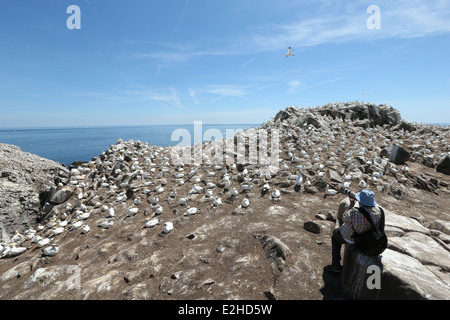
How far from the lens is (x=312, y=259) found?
6.81 metres

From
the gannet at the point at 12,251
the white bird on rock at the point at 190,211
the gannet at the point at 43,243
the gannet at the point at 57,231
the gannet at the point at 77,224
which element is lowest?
the gannet at the point at 12,251

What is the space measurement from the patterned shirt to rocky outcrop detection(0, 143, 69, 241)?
1907 centimetres

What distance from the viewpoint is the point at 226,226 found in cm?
948

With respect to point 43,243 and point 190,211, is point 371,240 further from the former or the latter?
point 43,243

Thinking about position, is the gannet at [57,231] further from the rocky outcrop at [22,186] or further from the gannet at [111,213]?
the rocky outcrop at [22,186]

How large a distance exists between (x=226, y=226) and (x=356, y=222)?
568cm

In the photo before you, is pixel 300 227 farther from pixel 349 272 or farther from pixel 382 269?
pixel 382 269

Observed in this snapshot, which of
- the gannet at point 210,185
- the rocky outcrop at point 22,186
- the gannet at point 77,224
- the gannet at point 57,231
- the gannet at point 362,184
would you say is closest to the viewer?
the gannet at point 77,224

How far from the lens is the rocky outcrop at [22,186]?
45.2 ft

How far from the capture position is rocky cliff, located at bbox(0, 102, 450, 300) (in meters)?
6.05

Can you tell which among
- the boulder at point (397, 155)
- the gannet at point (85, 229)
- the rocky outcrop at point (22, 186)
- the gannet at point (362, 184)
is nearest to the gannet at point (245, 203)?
the gannet at point (362, 184)

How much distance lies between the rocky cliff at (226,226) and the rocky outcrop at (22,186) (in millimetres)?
293

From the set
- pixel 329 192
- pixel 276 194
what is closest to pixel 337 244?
pixel 276 194
